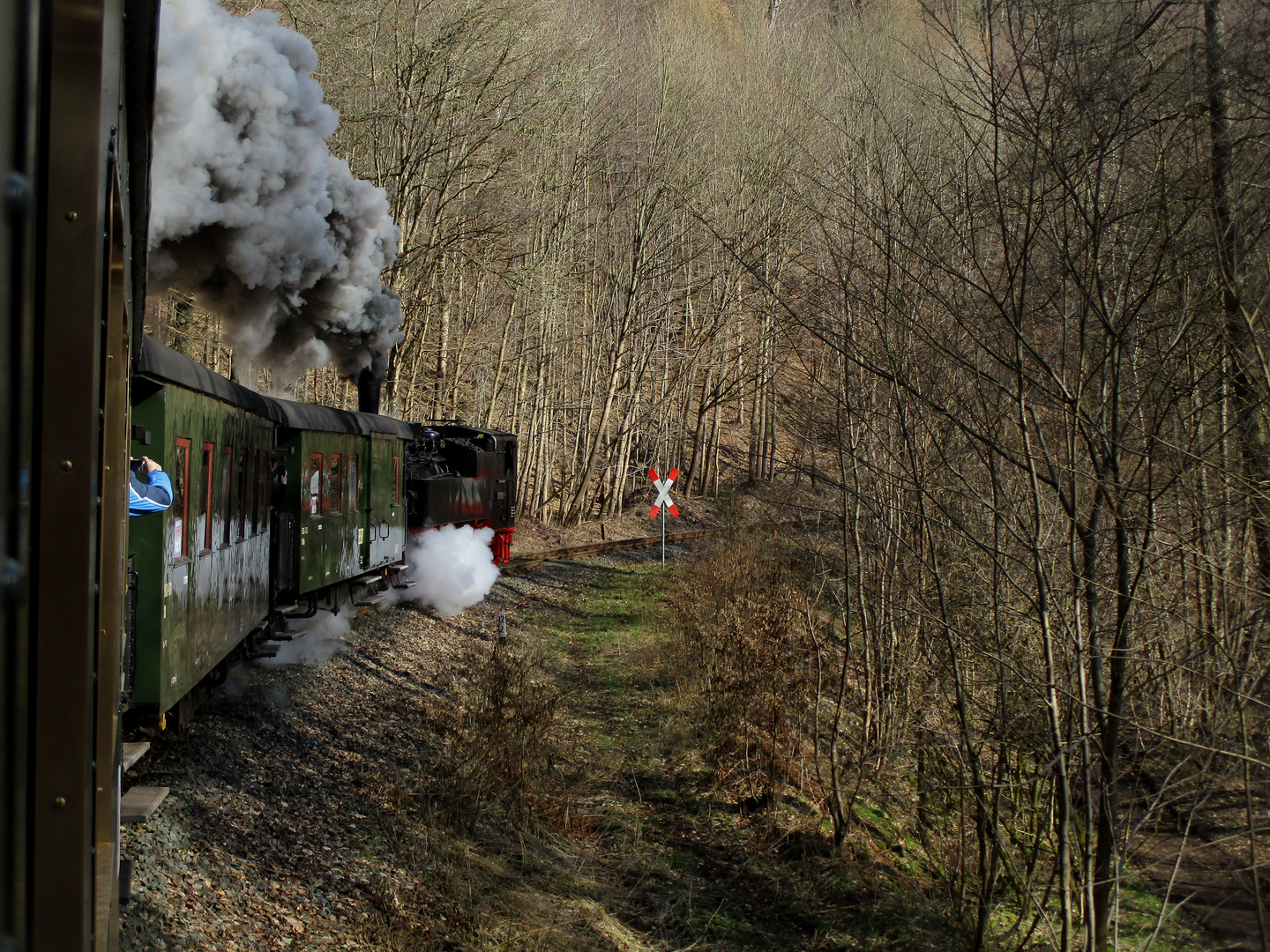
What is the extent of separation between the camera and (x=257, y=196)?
940 cm

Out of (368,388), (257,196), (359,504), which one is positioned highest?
(257,196)

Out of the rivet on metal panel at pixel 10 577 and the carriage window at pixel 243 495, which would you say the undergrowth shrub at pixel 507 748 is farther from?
the rivet on metal panel at pixel 10 577

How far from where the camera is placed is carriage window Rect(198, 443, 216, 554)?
640cm

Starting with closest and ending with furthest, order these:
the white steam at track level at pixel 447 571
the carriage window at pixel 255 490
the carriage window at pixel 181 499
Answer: the carriage window at pixel 181 499
the carriage window at pixel 255 490
the white steam at track level at pixel 447 571

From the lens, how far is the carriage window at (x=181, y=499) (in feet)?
18.5

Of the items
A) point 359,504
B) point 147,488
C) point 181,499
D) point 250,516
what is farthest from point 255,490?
point 359,504

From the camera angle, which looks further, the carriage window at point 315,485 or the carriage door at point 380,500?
the carriage door at point 380,500

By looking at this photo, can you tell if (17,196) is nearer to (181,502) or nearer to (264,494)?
(181,502)

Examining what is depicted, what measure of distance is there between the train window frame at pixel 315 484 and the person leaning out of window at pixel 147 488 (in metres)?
5.22

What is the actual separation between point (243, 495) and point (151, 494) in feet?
10.5

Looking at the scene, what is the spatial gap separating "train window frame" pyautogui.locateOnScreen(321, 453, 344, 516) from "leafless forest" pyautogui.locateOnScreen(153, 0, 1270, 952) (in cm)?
428

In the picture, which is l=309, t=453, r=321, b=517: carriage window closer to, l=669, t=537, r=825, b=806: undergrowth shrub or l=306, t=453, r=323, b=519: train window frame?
l=306, t=453, r=323, b=519: train window frame

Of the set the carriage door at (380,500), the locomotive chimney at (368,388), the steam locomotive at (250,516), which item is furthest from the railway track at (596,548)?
the carriage door at (380,500)

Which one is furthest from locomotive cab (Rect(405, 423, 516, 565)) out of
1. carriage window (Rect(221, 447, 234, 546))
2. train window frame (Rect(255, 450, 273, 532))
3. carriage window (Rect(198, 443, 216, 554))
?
carriage window (Rect(198, 443, 216, 554))
